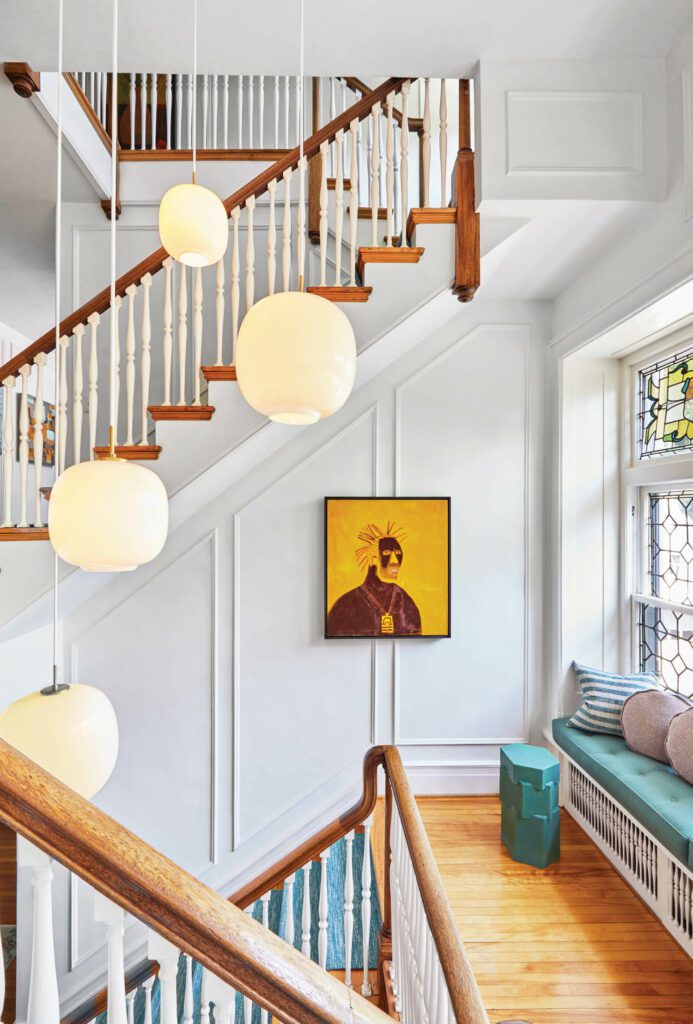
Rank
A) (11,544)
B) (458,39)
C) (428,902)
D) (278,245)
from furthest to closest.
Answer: (278,245), (11,544), (458,39), (428,902)

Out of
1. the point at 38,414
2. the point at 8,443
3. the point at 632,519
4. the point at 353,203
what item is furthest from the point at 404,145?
the point at 632,519

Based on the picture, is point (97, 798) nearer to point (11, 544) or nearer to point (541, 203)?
point (11, 544)

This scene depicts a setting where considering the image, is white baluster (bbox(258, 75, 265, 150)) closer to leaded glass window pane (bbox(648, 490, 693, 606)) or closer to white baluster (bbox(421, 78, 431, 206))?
white baluster (bbox(421, 78, 431, 206))

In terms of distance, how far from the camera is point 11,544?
7.64ft

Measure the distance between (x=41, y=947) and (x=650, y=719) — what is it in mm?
2651

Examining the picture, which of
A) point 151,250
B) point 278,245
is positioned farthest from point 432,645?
point 151,250

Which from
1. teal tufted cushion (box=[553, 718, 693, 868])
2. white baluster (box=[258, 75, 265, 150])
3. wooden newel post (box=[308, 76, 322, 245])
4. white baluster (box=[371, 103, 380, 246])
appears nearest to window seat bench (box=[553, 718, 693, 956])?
teal tufted cushion (box=[553, 718, 693, 868])

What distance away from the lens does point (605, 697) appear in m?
2.89

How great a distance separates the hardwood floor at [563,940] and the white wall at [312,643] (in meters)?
0.76

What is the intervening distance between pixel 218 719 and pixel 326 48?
3297 millimetres

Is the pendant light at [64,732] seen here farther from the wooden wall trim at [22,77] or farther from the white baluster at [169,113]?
the white baluster at [169,113]

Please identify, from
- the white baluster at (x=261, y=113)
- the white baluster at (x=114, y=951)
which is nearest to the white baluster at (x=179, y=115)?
the white baluster at (x=261, y=113)

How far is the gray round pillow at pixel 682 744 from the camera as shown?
7.50ft

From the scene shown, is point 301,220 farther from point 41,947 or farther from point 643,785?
point 643,785
